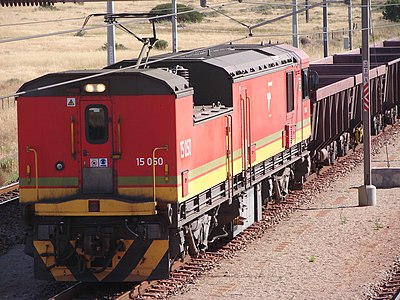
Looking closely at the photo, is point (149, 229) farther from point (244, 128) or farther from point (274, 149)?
point (274, 149)

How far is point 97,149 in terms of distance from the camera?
14.1 meters

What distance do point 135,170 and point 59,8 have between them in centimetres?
10313

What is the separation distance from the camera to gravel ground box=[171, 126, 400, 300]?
14617 millimetres

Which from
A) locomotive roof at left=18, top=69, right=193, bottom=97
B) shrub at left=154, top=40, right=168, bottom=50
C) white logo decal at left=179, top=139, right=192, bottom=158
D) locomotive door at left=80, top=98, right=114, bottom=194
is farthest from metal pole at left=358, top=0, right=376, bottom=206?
shrub at left=154, top=40, right=168, bottom=50

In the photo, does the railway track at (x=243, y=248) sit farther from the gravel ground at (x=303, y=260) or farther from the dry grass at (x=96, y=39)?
the dry grass at (x=96, y=39)

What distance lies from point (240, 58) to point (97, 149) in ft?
16.2

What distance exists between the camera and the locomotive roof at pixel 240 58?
670 inches

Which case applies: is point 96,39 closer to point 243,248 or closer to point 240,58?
point 240,58

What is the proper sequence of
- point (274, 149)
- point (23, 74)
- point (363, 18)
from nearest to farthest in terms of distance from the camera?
point (274, 149) < point (363, 18) < point (23, 74)

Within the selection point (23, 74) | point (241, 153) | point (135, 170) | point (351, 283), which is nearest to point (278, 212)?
point (241, 153)

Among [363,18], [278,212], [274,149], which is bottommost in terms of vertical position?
[278,212]

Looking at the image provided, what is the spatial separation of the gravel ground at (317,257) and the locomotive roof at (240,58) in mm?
3169

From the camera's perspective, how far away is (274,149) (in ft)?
64.7

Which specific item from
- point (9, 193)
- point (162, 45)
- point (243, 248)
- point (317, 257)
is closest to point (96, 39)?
point (162, 45)
